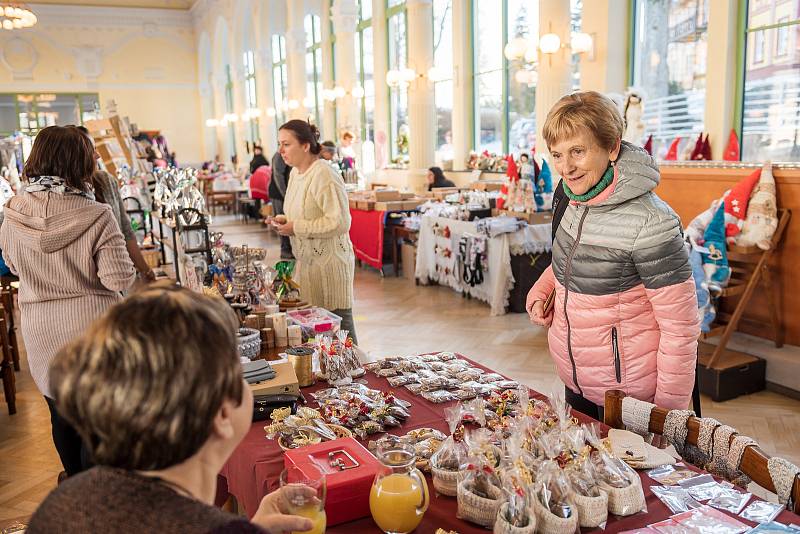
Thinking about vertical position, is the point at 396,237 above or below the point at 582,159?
below

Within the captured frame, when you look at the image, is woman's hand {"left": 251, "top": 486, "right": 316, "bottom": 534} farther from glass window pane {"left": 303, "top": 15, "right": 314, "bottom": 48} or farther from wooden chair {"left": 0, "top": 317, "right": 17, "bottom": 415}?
glass window pane {"left": 303, "top": 15, "right": 314, "bottom": 48}

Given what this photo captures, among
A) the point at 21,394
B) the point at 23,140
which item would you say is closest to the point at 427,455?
the point at 21,394

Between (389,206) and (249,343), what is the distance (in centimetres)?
616

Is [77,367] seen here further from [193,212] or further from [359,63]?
[359,63]

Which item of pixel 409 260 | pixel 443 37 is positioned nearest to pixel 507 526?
pixel 409 260

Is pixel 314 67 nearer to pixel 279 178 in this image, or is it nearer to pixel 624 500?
pixel 279 178

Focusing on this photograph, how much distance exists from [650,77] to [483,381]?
6.64 m

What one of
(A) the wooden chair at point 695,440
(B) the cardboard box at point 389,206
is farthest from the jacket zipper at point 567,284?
(B) the cardboard box at point 389,206

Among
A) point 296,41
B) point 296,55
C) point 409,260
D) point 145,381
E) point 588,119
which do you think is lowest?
point 409,260

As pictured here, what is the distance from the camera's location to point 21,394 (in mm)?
4844

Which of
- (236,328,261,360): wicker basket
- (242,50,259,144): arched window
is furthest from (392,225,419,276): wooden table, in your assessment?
(242,50,259,144): arched window

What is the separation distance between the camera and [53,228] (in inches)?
104

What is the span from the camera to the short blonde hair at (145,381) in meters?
0.87

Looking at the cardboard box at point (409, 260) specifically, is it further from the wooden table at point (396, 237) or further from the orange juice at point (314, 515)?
the orange juice at point (314, 515)
